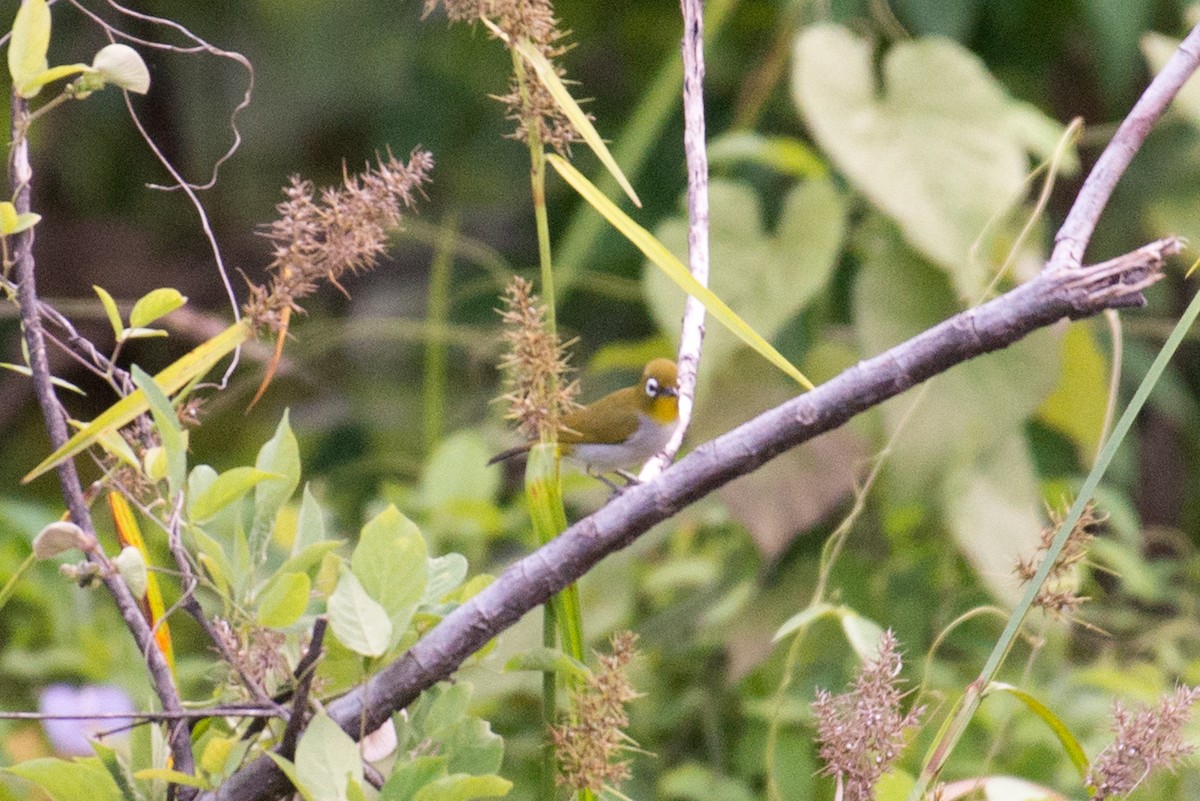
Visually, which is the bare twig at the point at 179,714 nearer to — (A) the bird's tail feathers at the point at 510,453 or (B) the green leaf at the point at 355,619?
(B) the green leaf at the point at 355,619

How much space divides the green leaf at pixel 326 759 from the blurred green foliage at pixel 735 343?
2.0 inches

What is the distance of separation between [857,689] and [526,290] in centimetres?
20

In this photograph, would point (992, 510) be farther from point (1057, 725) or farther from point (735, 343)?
point (1057, 725)

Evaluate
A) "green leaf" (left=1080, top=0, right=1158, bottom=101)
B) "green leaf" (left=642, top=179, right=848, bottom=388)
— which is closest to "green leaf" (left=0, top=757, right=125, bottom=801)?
"green leaf" (left=642, top=179, right=848, bottom=388)

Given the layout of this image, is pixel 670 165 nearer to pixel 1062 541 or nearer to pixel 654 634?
pixel 654 634

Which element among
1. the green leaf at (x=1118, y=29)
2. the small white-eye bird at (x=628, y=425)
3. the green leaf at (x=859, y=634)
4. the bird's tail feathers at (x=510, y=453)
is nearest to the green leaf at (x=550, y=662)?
the green leaf at (x=859, y=634)

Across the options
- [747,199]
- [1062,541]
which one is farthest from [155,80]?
[1062,541]

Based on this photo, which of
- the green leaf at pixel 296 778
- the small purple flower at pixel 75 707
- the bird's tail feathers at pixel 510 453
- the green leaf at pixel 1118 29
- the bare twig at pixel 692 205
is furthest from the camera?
the green leaf at pixel 1118 29

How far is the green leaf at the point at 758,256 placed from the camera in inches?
57.2

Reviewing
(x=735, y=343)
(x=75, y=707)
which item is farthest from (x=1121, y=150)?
(x=75, y=707)

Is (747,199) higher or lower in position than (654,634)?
higher

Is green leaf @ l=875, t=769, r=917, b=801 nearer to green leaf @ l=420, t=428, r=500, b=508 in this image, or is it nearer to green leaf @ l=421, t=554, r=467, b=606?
green leaf @ l=421, t=554, r=467, b=606

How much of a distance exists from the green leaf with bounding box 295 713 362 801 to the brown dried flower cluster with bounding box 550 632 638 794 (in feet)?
0.29

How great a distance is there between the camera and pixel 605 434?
42.3 inches
